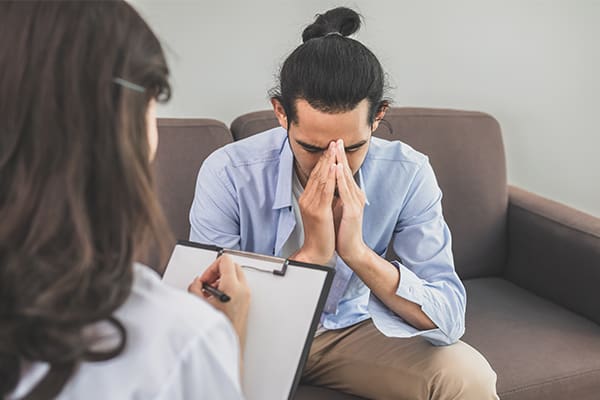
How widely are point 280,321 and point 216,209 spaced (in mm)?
408

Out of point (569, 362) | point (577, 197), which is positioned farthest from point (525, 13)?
point (569, 362)

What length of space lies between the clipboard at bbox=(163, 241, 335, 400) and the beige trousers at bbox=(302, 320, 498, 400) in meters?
0.33

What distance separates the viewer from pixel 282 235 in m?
1.47

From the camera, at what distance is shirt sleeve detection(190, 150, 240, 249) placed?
1.47 meters

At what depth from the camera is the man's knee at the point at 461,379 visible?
52.8 inches

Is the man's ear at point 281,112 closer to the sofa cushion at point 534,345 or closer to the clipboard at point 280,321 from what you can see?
the clipboard at point 280,321

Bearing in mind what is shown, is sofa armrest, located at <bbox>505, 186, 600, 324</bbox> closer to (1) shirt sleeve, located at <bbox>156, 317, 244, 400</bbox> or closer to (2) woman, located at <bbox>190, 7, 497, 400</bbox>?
(2) woman, located at <bbox>190, 7, 497, 400</bbox>

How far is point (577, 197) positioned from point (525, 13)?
625 mm

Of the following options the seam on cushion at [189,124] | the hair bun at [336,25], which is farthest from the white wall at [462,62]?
the hair bun at [336,25]

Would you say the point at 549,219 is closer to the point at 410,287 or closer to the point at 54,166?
the point at 410,287

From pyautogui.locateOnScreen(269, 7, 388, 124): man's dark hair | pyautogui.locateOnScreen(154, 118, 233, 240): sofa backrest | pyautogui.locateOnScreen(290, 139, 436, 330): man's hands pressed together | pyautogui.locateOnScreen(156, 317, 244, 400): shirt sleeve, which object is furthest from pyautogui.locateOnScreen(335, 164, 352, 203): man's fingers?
pyautogui.locateOnScreen(156, 317, 244, 400): shirt sleeve

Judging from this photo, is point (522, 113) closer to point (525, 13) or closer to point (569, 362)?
point (525, 13)

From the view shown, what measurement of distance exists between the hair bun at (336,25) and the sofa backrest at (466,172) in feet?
1.24

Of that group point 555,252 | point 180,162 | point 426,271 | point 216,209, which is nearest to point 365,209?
point 426,271
